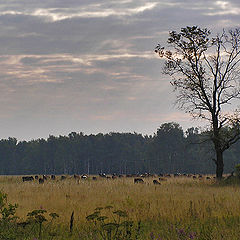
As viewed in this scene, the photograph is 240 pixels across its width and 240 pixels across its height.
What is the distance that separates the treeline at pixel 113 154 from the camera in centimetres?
10525

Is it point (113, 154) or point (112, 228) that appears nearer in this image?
point (112, 228)

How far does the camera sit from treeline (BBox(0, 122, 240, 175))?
105 metres

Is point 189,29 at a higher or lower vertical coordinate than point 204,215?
higher

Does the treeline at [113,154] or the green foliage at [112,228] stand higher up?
the treeline at [113,154]

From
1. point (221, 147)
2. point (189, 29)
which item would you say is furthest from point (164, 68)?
point (221, 147)

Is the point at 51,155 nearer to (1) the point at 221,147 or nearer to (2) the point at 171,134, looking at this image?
(2) the point at 171,134

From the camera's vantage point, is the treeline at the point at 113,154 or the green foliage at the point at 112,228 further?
the treeline at the point at 113,154

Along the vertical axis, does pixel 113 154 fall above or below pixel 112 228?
above

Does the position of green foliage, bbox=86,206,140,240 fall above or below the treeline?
below

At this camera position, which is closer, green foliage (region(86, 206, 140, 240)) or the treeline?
green foliage (region(86, 206, 140, 240))

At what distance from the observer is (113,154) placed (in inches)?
4860

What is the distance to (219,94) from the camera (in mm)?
30797

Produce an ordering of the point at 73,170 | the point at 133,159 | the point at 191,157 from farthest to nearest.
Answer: the point at 73,170
the point at 133,159
the point at 191,157

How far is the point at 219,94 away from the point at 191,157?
77834mm
